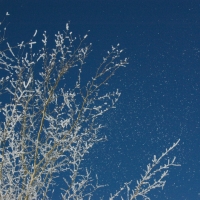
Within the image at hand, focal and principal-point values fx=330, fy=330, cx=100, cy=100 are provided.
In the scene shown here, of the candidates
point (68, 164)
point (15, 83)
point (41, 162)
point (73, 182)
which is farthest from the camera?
point (73, 182)

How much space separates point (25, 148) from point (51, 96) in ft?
2.50

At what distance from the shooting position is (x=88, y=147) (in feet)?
16.4

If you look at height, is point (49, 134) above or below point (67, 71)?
below

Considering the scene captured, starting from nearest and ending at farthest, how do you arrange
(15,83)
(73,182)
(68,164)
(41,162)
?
1. (15,83)
2. (41,162)
3. (68,164)
4. (73,182)

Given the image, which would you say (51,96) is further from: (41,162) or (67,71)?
(41,162)

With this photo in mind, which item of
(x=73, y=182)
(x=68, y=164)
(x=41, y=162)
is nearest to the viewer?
(x=41, y=162)

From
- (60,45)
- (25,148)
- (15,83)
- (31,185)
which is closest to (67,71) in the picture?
(60,45)

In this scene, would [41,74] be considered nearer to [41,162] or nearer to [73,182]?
[41,162]

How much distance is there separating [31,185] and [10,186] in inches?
10.4

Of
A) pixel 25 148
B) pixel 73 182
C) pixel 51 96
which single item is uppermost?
pixel 51 96

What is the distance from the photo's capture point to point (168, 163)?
170 inches

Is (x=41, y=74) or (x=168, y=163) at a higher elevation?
(x=41, y=74)

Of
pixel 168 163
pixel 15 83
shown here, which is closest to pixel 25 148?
pixel 15 83

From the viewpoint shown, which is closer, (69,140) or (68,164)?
(69,140)
